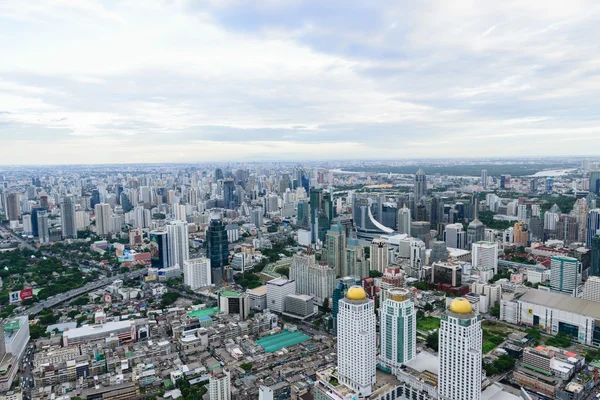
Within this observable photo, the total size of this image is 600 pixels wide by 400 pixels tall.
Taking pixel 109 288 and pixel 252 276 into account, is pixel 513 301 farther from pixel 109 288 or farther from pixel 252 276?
pixel 109 288

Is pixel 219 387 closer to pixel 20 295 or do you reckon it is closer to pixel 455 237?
pixel 20 295

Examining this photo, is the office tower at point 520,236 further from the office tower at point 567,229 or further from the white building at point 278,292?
the white building at point 278,292

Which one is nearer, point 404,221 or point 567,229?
point 567,229

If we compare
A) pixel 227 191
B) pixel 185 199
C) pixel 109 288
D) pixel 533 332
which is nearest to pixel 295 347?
pixel 533 332

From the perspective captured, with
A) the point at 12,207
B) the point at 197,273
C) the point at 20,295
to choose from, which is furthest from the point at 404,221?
the point at 12,207

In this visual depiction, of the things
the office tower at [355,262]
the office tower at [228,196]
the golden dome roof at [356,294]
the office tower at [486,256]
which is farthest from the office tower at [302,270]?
the office tower at [228,196]

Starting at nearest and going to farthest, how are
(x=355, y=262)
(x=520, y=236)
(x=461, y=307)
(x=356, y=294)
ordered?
(x=461, y=307)
(x=356, y=294)
(x=355, y=262)
(x=520, y=236)
